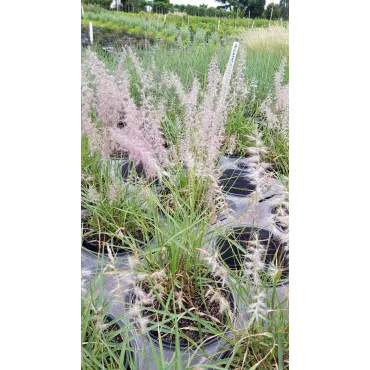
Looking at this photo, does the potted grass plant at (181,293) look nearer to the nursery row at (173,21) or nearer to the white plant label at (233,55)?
the white plant label at (233,55)

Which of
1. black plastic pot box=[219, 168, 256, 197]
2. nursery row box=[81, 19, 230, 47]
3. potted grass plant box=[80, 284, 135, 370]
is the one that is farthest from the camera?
nursery row box=[81, 19, 230, 47]

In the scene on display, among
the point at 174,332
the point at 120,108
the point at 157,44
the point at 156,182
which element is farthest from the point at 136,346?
the point at 157,44

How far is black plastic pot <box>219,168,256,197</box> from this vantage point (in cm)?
106

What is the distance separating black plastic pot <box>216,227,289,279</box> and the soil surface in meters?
0.08

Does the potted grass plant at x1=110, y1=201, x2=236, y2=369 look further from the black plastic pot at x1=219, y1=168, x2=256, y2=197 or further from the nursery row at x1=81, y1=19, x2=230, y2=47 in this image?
the nursery row at x1=81, y1=19, x2=230, y2=47

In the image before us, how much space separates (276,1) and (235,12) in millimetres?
140

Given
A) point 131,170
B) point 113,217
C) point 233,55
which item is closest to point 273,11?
point 233,55

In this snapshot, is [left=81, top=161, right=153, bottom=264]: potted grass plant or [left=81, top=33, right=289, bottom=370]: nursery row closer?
[left=81, top=33, right=289, bottom=370]: nursery row

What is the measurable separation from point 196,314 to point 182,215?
27cm

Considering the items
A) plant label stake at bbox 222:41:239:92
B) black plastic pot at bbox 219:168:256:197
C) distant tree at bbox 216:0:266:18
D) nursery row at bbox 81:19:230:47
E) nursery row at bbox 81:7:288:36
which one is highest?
distant tree at bbox 216:0:266:18

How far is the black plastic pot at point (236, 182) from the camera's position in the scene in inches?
41.7

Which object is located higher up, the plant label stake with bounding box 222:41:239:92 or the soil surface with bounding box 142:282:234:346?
the plant label stake with bounding box 222:41:239:92

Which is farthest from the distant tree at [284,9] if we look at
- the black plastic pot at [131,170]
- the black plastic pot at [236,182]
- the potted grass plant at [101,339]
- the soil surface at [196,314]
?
the potted grass plant at [101,339]

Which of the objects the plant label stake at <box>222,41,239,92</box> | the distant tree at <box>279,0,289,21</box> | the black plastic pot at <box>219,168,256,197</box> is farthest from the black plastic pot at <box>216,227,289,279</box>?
the distant tree at <box>279,0,289,21</box>
